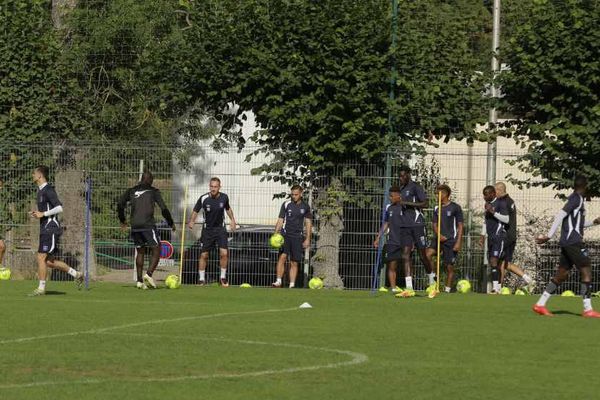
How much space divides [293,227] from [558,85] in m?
6.11

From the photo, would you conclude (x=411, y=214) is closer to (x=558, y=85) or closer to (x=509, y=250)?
(x=509, y=250)

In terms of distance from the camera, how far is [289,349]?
1343 cm

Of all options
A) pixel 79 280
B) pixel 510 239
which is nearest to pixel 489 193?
pixel 510 239

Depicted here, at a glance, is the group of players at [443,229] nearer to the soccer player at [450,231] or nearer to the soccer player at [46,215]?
the soccer player at [450,231]

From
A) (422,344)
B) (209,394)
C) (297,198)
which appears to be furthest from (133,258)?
(209,394)

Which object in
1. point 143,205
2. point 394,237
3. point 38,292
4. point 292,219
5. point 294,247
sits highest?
point 143,205

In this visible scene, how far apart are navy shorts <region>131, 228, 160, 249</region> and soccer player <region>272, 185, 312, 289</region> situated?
329cm

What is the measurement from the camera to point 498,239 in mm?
24625

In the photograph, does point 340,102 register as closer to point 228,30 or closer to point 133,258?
point 228,30

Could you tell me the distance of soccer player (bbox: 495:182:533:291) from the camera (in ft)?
80.3

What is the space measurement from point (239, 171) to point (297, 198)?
1.91 meters

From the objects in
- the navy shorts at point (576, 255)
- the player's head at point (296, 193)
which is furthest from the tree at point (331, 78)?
the navy shorts at point (576, 255)

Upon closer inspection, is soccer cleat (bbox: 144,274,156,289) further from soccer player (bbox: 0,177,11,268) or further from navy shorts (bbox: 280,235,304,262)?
soccer player (bbox: 0,177,11,268)

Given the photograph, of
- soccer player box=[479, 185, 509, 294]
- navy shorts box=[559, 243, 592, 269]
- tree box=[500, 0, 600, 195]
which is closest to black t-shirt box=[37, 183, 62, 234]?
navy shorts box=[559, 243, 592, 269]
